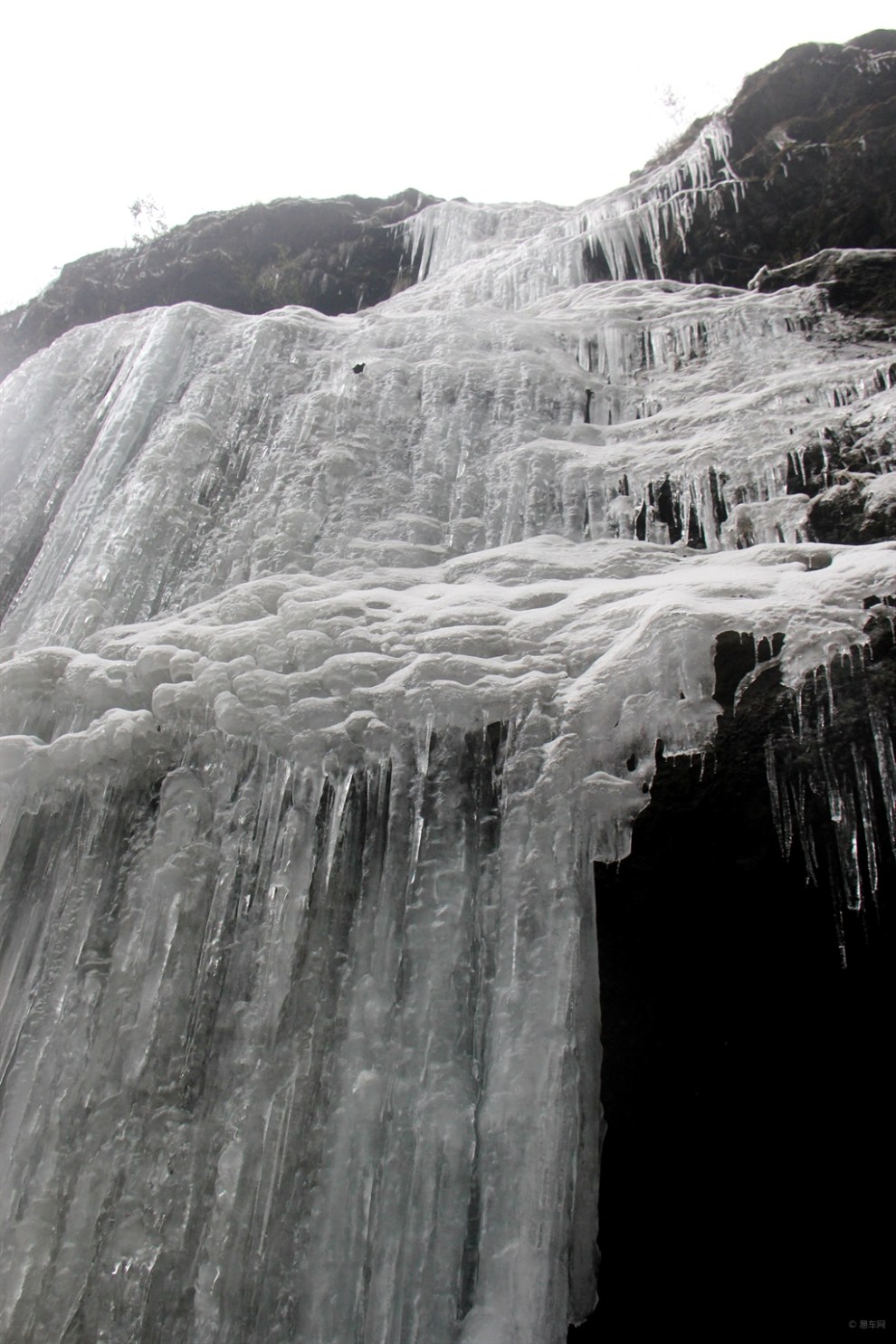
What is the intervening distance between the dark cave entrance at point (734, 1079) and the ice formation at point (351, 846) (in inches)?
16.8

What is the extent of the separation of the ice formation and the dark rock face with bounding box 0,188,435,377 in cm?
441

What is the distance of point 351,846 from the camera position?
3.89 m

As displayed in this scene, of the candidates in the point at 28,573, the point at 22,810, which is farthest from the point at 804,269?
the point at 22,810

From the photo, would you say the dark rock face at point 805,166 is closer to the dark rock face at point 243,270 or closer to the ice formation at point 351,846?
the ice formation at point 351,846

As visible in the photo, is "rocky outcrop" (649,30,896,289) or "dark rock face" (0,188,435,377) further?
"dark rock face" (0,188,435,377)

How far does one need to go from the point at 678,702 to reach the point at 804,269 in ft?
15.5

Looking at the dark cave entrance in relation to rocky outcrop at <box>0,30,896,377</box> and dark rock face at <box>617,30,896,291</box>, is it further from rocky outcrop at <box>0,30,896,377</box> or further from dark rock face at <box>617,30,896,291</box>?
dark rock face at <box>617,30,896,291</box>

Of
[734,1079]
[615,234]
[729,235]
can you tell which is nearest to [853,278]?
[729,235]

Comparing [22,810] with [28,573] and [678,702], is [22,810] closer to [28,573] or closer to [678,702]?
[28,573]

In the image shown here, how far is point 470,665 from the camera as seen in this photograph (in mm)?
4156

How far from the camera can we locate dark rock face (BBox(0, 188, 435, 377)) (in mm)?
9664

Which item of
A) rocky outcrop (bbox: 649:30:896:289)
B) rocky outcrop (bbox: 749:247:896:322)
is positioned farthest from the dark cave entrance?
rocky outcrop (bbox: 649:30:896:289)

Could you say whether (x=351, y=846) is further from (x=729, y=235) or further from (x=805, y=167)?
(x=805, y=167)

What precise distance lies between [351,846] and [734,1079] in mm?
1706
